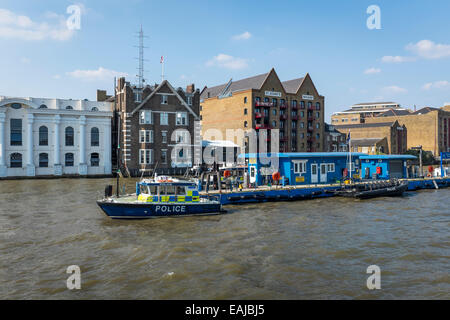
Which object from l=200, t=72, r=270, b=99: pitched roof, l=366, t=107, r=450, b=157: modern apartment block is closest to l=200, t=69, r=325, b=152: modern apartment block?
l=200, t=72, r=270, b=99: pitched roof

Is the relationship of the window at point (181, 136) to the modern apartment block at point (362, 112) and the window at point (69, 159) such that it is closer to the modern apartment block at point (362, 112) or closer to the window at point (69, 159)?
the window at point (69, 159)

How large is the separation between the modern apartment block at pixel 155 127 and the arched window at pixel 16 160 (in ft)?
47.9

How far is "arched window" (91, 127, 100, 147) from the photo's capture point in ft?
199

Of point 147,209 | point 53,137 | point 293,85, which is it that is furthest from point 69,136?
point 293,85

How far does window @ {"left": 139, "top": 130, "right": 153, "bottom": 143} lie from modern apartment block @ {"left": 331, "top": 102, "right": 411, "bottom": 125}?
264 ft

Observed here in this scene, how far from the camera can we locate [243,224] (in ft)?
76.2

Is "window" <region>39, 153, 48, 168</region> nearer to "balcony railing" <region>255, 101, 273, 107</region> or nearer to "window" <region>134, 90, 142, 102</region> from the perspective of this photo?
"window" <region>134, 90, 142, 102</region>

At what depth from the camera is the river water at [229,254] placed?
1280 centimetres

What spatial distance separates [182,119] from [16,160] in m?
27.0

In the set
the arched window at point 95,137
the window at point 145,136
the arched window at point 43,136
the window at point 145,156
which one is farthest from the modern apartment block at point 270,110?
the arched window at point 43,136
